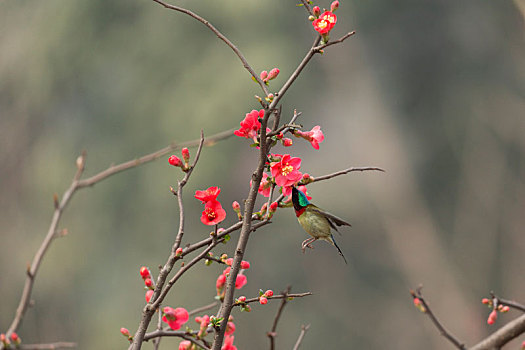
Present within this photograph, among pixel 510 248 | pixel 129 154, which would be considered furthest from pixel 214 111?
pixel 510 248

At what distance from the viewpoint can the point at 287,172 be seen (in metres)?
0.67

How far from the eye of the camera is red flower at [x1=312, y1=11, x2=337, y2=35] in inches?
26.4

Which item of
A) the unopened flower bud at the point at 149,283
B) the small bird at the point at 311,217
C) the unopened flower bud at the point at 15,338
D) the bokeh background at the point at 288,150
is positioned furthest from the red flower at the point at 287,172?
the bokeh background at the point at 288,150

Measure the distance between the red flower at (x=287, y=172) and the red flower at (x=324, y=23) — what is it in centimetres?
13

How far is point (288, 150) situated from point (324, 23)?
15.9 feet

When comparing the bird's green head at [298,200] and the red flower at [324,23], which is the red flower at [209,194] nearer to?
the bird's green head at [298,200]

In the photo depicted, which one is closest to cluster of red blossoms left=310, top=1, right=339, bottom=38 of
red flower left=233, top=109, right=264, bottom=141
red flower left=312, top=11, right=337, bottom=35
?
red flower left=312, top=11, right=337, bottom=35

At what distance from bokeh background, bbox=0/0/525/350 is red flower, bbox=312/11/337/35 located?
4882 mm

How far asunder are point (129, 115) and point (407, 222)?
3.16 metres

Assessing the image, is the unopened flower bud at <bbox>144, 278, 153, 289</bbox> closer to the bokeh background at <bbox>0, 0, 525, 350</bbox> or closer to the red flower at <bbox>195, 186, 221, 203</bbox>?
the red flower at <bbox>195, 186, 221, 203</bbox>

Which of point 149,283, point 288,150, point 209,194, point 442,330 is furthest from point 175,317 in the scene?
point 288,150

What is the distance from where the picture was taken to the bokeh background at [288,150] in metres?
5.93

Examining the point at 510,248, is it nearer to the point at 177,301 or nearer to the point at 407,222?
the point at 407,222

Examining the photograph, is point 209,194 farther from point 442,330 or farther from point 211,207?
point 442,330
